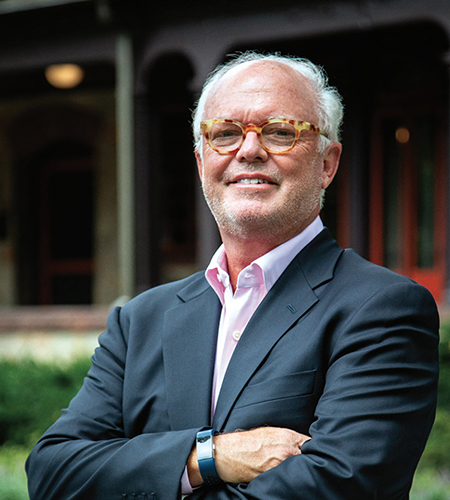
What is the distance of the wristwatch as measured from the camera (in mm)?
1577

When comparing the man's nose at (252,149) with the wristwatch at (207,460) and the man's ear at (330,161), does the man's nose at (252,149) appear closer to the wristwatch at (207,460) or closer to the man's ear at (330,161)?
the man's ear at (330,161)

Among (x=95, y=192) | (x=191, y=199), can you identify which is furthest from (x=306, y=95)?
(x=95, y=192)

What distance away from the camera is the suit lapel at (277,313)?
1.67 metres

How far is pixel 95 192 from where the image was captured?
9773mm

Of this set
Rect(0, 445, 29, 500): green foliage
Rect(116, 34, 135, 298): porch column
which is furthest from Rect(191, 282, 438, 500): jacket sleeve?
Rect(116, 34, 135, 298): porch column

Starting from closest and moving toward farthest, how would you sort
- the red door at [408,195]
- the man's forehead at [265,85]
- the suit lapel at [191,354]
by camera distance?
the suit lapel at [191,354] → the man's forehead at [265,85] → the red door at [408,195]

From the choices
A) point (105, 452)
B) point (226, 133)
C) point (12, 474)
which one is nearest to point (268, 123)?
point (226, 133)

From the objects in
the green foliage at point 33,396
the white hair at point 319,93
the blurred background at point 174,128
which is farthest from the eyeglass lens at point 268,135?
the green foliage at point 33,396

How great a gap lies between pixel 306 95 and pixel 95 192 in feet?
27.1

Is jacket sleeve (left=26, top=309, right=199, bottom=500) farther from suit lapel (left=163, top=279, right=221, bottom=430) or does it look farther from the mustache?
the mustache

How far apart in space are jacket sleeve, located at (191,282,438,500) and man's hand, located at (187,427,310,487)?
0.11 feet

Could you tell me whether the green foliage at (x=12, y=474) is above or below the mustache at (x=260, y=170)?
below

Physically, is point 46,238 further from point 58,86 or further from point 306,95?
point 306,95

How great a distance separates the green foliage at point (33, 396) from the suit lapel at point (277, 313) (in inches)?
152
